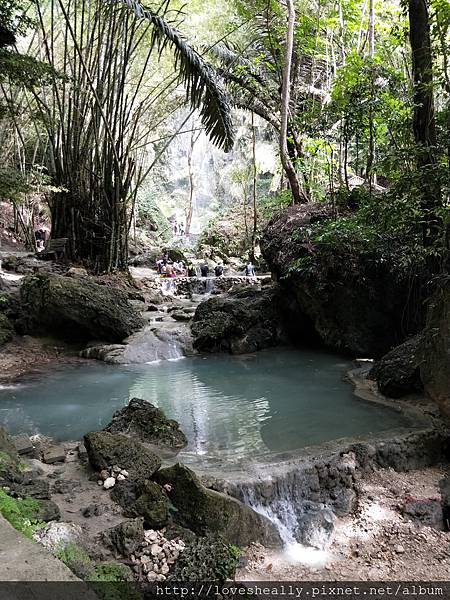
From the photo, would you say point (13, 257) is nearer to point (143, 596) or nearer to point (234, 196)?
point (143, 596)

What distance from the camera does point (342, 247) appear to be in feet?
30.0

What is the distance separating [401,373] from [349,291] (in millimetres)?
2887

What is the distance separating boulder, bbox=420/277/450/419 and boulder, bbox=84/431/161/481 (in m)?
2.86

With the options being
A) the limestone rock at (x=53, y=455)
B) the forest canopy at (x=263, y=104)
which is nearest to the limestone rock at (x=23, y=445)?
the limestone rock at (x=53, y=455)

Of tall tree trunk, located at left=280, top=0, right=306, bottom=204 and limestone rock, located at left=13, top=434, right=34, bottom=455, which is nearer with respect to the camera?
limestone rock, located at left=13, top=434, right=34, bottom=455

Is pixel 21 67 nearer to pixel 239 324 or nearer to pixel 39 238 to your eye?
pixel 239 324

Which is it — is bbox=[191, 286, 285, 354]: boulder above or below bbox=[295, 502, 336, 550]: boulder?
above

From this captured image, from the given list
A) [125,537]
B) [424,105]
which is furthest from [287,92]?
[125,537]

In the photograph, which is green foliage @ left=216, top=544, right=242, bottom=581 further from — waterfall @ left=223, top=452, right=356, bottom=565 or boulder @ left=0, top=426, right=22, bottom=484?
boulder @ left=0, top=426, right=22, bottom=484

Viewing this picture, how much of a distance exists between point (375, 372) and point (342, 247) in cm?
265

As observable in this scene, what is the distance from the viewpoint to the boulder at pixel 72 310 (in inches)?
384

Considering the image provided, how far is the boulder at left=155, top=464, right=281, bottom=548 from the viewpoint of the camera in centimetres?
386

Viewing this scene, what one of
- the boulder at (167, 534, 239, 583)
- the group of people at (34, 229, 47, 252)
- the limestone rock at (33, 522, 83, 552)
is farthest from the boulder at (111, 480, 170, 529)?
the group of people at (34, 229, 47, 252)

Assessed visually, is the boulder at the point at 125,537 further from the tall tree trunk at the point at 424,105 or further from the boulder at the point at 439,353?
the tall tree trunk at the point at 424,105
